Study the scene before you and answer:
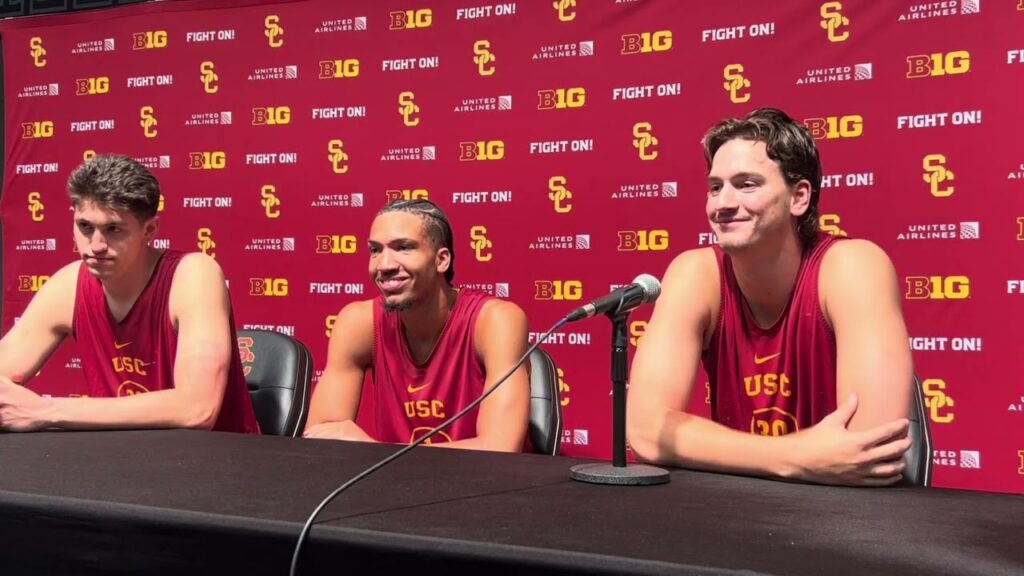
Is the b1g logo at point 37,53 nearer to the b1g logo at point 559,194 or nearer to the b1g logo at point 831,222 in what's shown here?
the b1g logo at point 559,194

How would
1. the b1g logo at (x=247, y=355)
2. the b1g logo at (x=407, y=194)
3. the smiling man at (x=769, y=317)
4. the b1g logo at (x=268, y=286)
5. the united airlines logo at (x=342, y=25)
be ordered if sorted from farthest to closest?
the b1g logo at (x=268, y=286) → the united airlines logo at (x=342, y=25) → the b1g logo at (x=407, y=194) → the b1g logo at (x=247, y=355) → the smiling man at (x=769, y=317)

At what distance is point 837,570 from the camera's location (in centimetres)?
86

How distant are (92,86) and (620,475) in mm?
4540

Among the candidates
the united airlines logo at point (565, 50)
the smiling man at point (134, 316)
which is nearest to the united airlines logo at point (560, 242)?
the united airlines logo at point (565, 50)

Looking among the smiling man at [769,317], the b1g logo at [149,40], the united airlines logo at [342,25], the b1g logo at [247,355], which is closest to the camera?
the smiling man at [769,317]

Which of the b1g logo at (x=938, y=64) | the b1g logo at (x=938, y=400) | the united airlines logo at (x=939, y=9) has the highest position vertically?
the united airlines logo at (x=939, y=9)

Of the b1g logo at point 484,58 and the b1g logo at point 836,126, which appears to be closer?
the b1g logo at point 836,126

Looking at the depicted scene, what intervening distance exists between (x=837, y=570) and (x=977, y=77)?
3019 millimetres

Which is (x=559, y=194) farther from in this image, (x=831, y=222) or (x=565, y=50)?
(x=831, y=222)

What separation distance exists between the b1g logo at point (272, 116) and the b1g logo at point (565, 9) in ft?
4.78

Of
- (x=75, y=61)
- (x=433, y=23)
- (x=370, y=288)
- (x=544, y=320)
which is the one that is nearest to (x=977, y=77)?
(x=544, y=320)

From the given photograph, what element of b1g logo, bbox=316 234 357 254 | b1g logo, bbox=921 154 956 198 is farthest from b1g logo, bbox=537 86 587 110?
b1g logo, bbox=921 154 956 198

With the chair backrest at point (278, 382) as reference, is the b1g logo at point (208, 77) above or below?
above

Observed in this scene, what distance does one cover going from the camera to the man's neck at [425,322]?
8.13 ft
